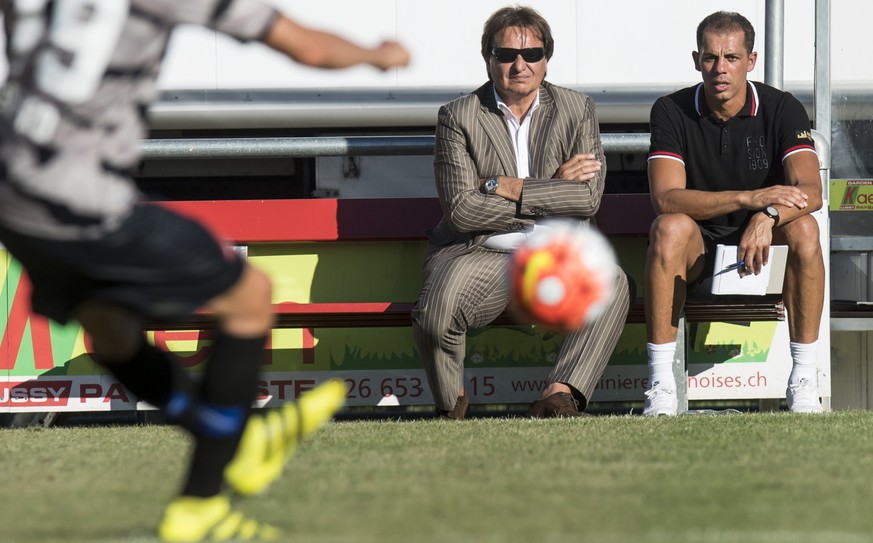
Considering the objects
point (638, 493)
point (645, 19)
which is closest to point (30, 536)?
point (638, 493)

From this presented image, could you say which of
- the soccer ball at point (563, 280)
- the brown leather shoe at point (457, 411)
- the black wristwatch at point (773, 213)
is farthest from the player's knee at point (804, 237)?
the soccer ball at point (563, 280)

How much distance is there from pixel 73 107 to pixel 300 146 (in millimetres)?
3696

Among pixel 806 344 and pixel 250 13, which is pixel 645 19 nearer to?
pixel 806 344

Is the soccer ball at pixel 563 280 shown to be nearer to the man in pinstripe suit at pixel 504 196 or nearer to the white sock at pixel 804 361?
the man in pinstripe suit at pixel 504 196

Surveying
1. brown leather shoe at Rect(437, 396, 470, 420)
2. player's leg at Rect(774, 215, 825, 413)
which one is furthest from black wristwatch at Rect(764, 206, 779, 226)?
brown leather shoe at Rect(437, 396, 470, 420)

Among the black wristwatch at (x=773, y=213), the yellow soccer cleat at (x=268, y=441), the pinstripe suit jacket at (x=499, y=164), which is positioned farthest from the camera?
the pinstripe suit jacket at (x=499, y=164)

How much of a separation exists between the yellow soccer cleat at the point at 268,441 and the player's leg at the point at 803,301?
3.02m

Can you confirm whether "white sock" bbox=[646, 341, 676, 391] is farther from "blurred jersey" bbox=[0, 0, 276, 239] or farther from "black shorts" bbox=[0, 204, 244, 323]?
"blurred jersey" bbox=[0, 0, 276, 239]

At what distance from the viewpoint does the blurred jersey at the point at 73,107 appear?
9.65 feet

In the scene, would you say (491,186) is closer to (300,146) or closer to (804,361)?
(300,146)

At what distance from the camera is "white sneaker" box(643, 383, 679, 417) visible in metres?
5.77

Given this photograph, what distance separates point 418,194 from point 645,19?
69.5 inches

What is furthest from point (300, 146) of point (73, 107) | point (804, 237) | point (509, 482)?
point (73, 107)

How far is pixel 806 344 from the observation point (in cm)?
588
